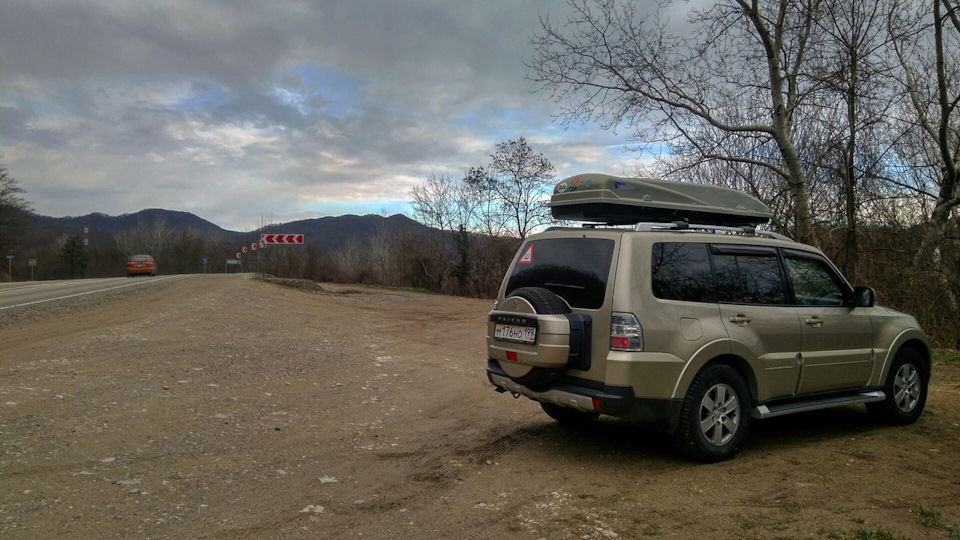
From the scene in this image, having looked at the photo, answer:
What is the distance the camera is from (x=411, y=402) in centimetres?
798

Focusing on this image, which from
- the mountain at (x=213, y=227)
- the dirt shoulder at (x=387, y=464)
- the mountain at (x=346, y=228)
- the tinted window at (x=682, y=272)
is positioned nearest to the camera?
the dirt shoulder at (x=387, y=464)

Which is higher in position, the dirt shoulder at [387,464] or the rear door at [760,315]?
the rear door at [760,315]

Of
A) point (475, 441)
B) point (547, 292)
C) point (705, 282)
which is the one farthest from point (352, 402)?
point (705, 282)

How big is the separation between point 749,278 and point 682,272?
33.4 inches

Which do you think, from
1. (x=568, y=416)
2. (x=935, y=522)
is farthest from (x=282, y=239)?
(x=935, y=522)

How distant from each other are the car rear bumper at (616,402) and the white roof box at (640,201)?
1.59 meters

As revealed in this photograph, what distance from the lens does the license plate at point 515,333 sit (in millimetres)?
5219

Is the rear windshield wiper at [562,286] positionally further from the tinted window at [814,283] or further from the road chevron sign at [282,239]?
the road chevron sign at [282,239]

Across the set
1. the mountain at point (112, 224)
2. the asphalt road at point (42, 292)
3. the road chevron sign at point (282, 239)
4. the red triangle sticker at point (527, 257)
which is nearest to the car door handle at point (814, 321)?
the red triangle sticker at point (527, 257)

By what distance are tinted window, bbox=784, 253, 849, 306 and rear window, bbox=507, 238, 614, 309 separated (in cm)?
208

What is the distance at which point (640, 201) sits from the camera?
5781 millimetres

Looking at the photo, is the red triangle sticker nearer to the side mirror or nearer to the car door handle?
the car door handle

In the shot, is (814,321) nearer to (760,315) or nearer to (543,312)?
(760,315)

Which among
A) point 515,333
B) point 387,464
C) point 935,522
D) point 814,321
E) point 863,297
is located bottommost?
point 387,464
